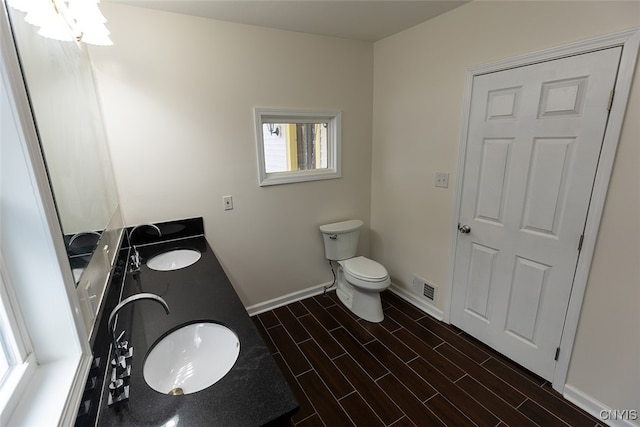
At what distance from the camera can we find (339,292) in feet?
9.24

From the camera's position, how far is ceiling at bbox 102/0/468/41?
1781 mm

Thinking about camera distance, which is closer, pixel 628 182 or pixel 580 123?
pixel 628 182

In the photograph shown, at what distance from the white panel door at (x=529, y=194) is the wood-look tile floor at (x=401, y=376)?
0.22 metres

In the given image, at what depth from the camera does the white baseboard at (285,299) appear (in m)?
2.59

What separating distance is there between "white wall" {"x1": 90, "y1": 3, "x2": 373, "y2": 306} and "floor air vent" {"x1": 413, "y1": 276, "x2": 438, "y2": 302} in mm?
871

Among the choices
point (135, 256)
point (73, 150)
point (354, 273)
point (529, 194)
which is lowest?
point (354, 273)

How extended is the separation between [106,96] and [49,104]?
1.04 m

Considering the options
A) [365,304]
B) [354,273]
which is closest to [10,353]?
[354,273]

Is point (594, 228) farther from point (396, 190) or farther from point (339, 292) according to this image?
point (339, 292)

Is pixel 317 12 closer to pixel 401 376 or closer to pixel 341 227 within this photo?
pixel 341 227

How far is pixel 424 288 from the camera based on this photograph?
8.37ft

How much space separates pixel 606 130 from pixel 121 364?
226 centimetres

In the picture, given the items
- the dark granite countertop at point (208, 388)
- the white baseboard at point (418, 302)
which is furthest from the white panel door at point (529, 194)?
the dark granite countertop at point (208, 388)

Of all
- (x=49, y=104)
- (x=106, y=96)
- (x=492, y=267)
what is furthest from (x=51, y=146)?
(x=492, y=267)
